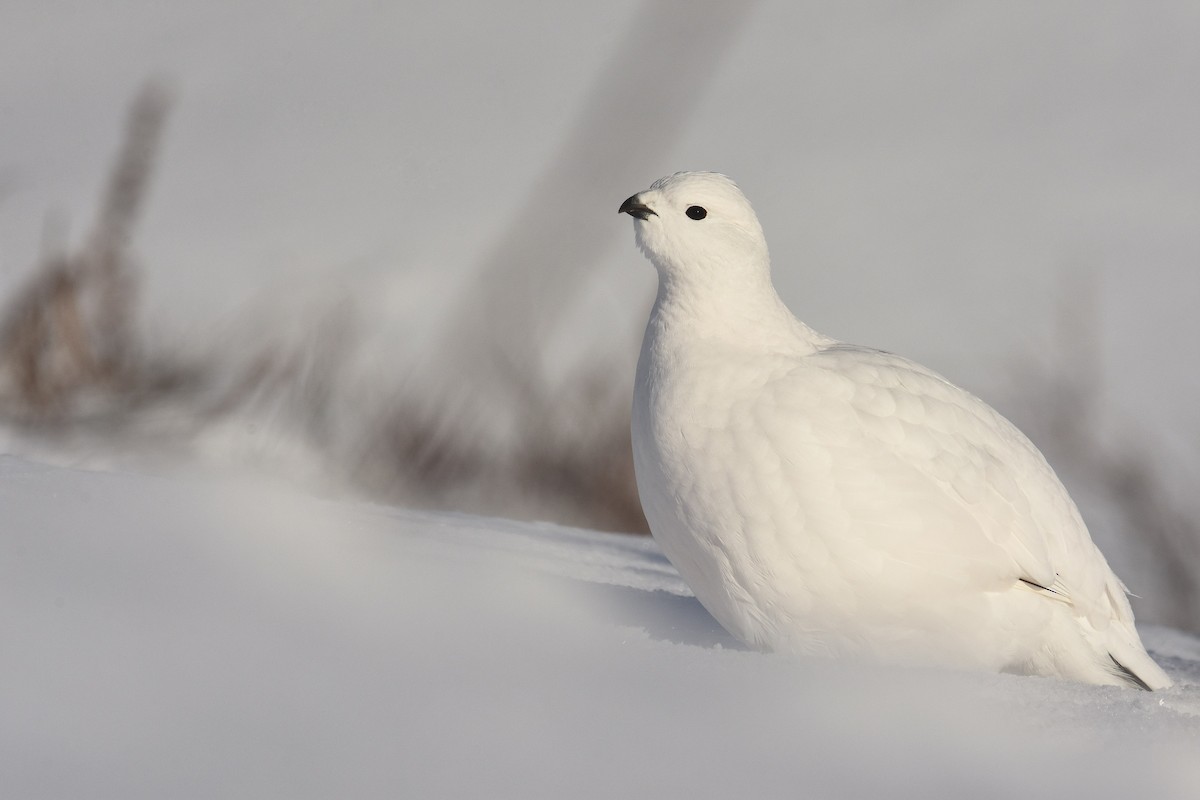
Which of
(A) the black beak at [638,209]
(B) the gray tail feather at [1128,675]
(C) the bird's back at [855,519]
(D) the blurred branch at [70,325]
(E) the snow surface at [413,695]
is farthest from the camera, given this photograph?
(D) the blurred branch at [70,325]

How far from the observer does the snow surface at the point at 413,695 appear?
1.55 meters

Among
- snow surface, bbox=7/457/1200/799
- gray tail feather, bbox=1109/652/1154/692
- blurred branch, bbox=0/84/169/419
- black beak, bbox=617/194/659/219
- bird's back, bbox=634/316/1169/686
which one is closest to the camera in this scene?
snow surface, bbox=7/457/1200/799

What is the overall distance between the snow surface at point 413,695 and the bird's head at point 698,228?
0.76 meters

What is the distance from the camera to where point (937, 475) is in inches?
100

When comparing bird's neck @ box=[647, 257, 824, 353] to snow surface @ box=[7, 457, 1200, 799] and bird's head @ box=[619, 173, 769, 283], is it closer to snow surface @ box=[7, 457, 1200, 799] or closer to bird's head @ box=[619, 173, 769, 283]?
bird's head @ box=[619, 173, 769, 283]

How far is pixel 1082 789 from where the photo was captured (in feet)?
5.71

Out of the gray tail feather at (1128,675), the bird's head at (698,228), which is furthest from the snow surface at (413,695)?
the bird's head at (698,228)

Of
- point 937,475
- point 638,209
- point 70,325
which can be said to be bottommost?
point 70,325

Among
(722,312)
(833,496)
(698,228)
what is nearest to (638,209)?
(698,228)

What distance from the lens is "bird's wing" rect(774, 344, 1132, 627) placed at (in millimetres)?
2447

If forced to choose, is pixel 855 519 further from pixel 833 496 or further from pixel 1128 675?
pixel 1128 675

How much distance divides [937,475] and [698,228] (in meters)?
0.74

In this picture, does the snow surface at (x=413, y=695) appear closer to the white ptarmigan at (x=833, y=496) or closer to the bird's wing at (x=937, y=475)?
the white ptarmigan at (x=833, y=496)

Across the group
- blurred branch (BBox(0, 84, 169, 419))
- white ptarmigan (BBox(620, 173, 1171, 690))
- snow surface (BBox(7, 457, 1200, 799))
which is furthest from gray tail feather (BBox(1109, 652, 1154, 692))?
blurred branch (BBox(0, 84, 169, 419))
